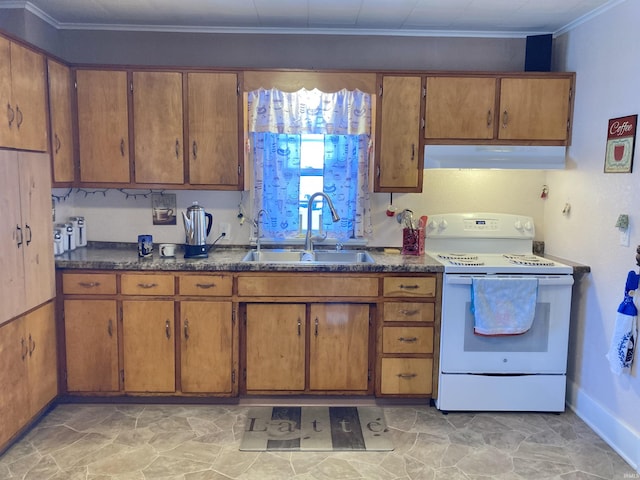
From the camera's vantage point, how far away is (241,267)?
296 cm

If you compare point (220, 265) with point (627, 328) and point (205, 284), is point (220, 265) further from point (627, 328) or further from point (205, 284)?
point (627, 328)

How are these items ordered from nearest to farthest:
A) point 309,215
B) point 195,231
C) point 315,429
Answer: point 315,429, point 195,231, point 309,215

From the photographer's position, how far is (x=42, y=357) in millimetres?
2811

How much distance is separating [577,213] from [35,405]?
3.49m

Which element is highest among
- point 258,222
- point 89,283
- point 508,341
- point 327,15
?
point 327,15

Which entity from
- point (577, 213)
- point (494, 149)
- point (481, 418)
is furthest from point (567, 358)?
point (494, 149)

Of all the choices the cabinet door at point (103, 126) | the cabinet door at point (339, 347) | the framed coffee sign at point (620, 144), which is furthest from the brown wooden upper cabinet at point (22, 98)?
the framed coffee sign at point (620, 144)

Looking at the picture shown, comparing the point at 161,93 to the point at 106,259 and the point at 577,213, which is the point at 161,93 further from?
the point at 577,213

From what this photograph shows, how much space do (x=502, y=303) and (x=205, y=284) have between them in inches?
71.5

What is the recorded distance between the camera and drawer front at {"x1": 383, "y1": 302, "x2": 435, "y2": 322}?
3.02 m

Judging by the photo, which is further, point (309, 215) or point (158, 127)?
point (309, 215)

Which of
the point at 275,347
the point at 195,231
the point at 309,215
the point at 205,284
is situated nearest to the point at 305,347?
the point at 275,347

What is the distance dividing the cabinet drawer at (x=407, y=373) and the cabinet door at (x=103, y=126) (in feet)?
6.97

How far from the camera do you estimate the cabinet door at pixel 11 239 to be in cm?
241
